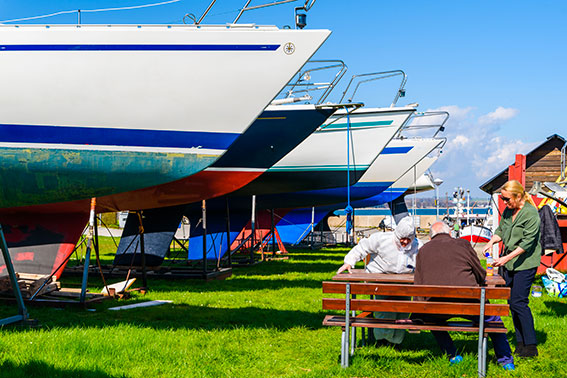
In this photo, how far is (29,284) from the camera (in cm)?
755

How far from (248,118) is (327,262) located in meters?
8.81

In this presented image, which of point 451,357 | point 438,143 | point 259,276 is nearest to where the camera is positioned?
point 451,357

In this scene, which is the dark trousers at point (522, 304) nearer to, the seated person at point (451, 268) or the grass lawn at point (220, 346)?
the grass lawn at point (220, 346)

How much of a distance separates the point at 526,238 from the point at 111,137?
4.65 metres

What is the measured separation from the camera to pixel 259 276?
1214 centimetres

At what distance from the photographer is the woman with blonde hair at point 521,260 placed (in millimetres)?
5098

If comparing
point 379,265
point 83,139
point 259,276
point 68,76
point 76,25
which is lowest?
point 259,276

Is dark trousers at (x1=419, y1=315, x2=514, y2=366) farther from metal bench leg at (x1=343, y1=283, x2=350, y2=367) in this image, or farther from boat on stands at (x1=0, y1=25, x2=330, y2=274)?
boat on stands at (x1=0, y1=25, x2=330, y2=274)

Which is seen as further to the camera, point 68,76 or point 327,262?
point 327,262

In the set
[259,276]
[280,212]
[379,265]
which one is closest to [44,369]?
[379,265]

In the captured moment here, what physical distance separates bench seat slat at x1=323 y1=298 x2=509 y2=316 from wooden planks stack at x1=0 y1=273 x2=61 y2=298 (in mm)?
4634

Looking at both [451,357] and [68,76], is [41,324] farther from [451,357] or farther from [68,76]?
[451,357]

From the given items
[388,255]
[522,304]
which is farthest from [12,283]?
[522,304]

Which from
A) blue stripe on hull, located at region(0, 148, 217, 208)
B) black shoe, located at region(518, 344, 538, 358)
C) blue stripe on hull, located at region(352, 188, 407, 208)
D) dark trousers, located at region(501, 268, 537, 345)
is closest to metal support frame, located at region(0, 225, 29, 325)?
blue stripe on hull, located at region(0, 148, 217, 208)
